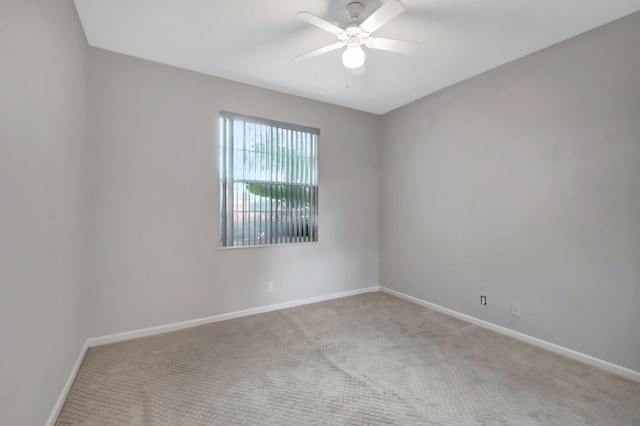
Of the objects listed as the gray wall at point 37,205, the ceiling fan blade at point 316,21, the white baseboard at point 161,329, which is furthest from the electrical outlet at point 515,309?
the gray wall at point 37,205

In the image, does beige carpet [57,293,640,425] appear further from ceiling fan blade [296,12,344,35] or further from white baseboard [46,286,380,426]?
ceiling fan blade [296,12,344,35]

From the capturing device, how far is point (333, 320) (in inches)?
129

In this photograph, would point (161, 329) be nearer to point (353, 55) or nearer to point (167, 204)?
point (167, 204)

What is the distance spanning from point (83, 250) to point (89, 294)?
44 cm

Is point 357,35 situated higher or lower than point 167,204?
higher

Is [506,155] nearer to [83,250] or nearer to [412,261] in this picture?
[412,261]

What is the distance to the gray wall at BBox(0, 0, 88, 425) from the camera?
1190 millimetres

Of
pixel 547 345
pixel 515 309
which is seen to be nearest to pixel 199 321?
pixel 515 309

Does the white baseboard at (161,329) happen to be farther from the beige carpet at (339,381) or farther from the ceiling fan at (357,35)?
the ceiling fan at (357,35)

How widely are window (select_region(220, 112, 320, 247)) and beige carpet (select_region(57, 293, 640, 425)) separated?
1.12 metres

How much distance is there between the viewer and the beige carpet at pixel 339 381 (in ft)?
5.78

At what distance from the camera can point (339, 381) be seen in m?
2.11

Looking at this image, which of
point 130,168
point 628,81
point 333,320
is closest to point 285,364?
point 333,320

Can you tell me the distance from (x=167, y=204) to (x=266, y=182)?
1.08m
